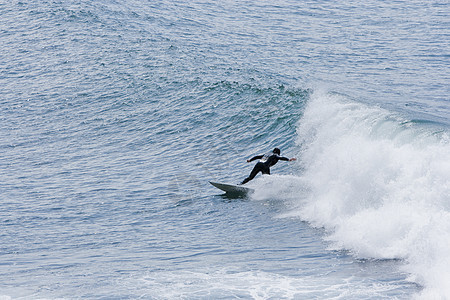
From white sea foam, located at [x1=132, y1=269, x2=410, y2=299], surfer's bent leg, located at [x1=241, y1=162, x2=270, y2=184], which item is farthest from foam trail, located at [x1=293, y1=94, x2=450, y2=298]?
surfer's bent leg, located at [x1=241, y1=162, x2=270, y2=184]

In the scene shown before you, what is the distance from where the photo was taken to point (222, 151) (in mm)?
28562

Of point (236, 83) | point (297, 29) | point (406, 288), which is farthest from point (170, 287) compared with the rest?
point (297, 29)

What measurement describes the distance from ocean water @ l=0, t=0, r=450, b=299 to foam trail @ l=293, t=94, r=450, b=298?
0.05 meters

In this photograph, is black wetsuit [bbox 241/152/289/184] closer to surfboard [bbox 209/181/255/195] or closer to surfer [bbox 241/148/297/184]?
surfer [bbox 241/148/297/184]

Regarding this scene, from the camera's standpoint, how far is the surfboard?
22391mm

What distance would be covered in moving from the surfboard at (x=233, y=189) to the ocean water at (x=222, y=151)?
45 centimetres

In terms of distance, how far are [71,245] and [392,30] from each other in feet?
122

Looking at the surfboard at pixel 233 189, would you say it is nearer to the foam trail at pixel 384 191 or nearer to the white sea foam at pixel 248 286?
the foam trail at pixel 384 191

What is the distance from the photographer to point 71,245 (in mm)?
18922

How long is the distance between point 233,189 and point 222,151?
6.15 m

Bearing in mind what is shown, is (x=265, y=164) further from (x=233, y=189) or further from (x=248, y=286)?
(x=248, y=286)

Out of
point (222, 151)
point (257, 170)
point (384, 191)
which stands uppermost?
point (384, 191)

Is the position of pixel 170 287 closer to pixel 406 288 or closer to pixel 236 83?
pixel 406 288

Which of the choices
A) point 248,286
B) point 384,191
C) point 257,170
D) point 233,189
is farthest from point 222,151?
point 248,286
